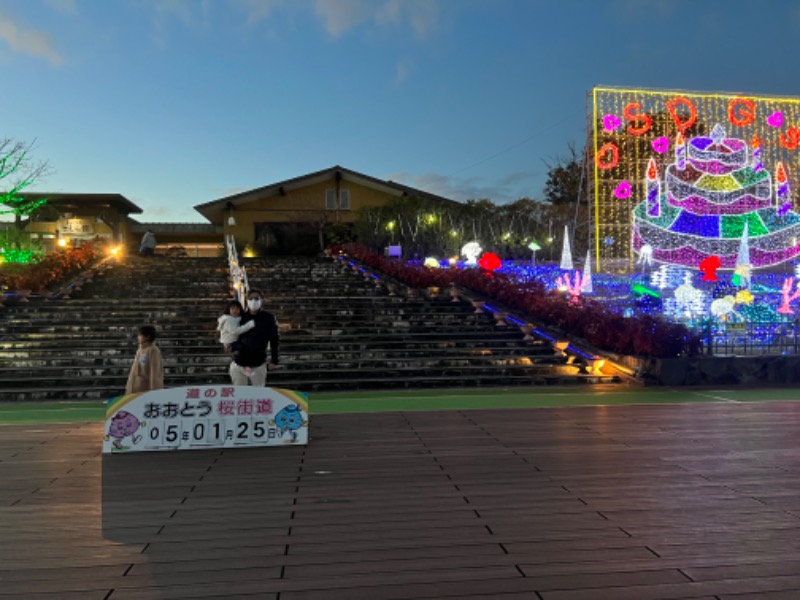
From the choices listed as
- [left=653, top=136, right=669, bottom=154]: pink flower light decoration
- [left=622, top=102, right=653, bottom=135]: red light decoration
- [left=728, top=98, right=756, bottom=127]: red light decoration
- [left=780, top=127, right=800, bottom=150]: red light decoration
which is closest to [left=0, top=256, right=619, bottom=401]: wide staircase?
[left=622, top=102, right=653, bottom=135]: red light decoration

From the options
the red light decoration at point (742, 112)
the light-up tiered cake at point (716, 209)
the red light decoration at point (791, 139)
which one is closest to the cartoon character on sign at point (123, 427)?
the light-up tiered cake at point (716, 209)

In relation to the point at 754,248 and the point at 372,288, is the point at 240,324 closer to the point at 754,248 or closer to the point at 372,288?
the point at 372,288

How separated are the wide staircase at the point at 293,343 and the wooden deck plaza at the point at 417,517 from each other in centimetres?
468

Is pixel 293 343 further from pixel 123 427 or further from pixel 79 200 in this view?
pixel 79 200

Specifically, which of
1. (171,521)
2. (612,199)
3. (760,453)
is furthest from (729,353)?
(612,199)

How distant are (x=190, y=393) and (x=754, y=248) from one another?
75.5ft

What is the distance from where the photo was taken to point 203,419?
241 inches

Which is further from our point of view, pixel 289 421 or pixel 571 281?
pixel 571 281

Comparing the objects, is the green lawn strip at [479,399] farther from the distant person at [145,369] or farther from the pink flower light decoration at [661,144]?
the pink flower light decoration at [661,144]

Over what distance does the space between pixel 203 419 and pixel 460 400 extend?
448cm

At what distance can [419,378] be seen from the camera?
11.5 meters

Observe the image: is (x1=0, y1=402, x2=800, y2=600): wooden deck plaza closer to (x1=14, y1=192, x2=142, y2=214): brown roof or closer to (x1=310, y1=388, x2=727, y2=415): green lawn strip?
(x1=310, y1=388, x2=727, y2=415): green lawn strip

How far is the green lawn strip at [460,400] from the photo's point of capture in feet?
29.2

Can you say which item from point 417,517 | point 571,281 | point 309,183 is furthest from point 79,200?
point 417,517
